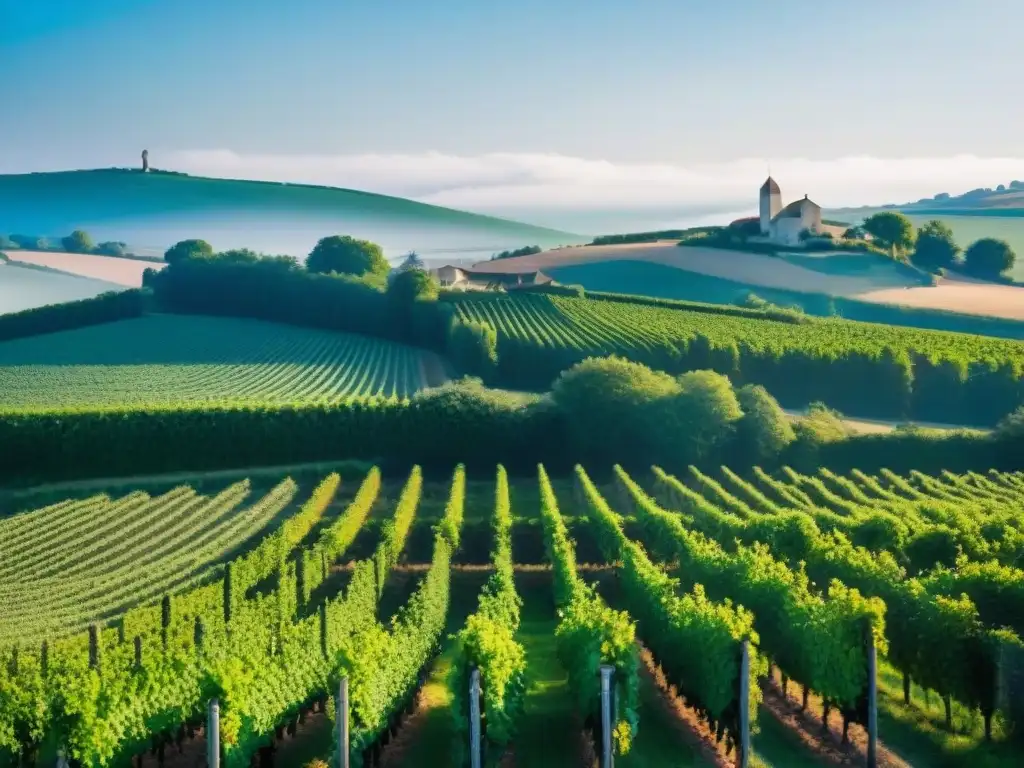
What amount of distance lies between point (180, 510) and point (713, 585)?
21.0m

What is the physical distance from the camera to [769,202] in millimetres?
106062

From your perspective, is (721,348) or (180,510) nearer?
(180,510)

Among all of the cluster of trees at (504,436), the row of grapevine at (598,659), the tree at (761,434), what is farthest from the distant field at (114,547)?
the tree at (761,434)

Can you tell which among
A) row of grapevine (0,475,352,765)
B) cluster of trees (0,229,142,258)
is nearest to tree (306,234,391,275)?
cluster of trees (0,229,142,258)

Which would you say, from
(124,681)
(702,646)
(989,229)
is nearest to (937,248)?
(989,229)

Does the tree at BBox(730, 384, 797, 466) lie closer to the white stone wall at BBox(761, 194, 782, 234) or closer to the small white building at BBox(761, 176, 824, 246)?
the small white building at BBox(761, 176, 824, 246)

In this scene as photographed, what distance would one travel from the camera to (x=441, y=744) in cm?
1791

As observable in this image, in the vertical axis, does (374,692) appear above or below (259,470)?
above

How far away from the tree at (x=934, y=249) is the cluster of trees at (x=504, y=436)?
2438 inches

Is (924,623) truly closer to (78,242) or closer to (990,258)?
(990,258)

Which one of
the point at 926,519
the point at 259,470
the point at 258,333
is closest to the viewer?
the point at 926,519

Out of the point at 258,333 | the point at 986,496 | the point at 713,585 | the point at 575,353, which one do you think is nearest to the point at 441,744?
the point at 713,585

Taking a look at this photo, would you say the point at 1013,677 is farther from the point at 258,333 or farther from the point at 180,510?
the point at 258,333

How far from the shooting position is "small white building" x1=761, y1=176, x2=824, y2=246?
102625 mm
